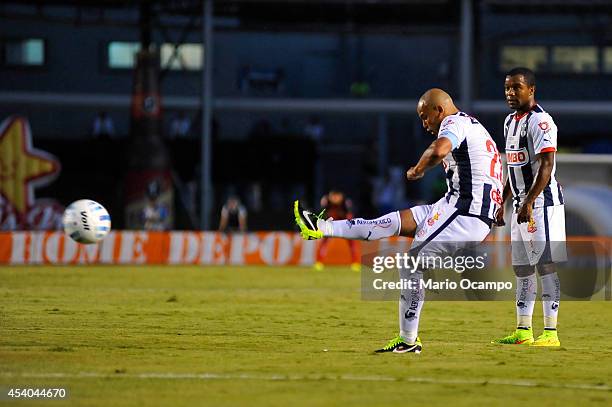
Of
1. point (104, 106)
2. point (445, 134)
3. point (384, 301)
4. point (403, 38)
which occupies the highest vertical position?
point (403, 38)

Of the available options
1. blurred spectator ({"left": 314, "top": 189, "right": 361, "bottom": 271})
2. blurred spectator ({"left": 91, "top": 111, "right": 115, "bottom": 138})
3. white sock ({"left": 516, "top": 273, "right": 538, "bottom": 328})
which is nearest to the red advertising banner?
blurred spectator ({"left": 314, "top": 189, "right": 361, "bottom": 271})

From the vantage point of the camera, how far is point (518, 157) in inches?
466

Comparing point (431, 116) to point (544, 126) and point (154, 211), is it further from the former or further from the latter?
point (154, 211)

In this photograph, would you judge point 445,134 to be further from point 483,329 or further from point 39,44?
point 39,44

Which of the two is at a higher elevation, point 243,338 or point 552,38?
point 552,38

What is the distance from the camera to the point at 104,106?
130 ft

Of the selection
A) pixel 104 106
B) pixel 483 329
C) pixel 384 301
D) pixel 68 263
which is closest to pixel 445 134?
pixel 483 329

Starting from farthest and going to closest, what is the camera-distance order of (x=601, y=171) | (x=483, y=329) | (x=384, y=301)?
(x=601, y=171) < (x=384, y=301) < (x=483, y=329)

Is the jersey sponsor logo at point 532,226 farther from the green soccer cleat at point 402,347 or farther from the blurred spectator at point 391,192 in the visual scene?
the blurred spectator at point 391,192

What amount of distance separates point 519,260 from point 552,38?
111 ft

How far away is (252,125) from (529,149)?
106ft

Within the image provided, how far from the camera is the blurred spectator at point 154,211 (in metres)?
35.2

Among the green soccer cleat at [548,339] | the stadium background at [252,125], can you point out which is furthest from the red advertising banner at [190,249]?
the green soccer cleat at [548,339]

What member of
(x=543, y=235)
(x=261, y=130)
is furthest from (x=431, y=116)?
(x=261, y=130)
